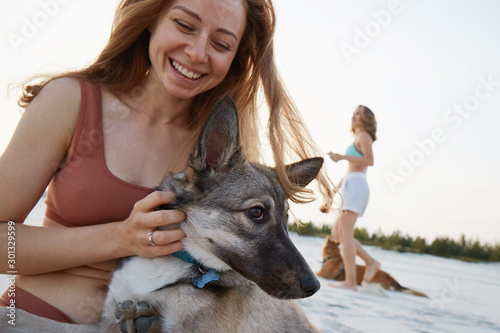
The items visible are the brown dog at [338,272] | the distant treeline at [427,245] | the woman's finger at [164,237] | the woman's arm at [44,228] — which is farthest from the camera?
the distant treeline at [427,245]

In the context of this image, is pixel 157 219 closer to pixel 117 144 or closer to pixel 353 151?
pixel 117 144

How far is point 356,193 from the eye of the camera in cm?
742

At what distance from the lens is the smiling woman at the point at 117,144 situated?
2551 mm

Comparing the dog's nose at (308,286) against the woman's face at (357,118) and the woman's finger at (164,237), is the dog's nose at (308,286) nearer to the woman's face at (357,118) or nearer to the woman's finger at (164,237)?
the woman's finger at (164,237)

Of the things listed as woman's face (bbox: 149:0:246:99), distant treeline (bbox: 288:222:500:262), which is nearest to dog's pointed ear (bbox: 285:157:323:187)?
woman's face (bbox: 149:0:246:99)

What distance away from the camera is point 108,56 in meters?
3.17

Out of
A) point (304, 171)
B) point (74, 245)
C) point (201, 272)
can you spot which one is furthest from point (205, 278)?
point (304, 171)

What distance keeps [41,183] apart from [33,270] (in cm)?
49

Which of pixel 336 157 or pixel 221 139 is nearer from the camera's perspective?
pixel 221 139

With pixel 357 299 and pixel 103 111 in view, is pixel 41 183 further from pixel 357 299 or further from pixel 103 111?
pixel 357 299

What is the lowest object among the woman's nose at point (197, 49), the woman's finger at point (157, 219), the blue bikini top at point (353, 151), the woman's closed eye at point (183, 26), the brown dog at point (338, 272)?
the brown dog at point (338, 272)

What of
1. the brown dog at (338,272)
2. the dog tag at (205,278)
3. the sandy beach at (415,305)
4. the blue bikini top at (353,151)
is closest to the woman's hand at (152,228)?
the dog tag at (205,278)

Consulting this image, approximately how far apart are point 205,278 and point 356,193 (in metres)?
5.35

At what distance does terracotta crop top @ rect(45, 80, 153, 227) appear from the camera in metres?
2.67
